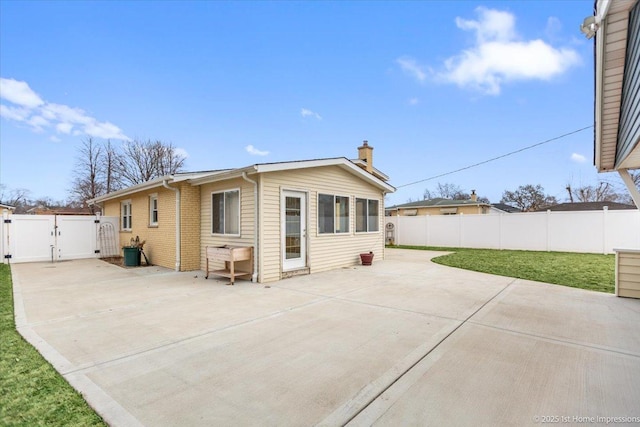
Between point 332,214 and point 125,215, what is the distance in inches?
386

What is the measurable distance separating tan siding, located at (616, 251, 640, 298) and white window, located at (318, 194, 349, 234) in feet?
20.9

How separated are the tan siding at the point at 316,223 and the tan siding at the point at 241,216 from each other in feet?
1.51

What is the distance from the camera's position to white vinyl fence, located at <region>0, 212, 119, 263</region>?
11227 millimetres

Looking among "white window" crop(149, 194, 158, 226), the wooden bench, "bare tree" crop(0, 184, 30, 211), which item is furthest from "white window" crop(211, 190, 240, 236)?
"bare tree" crop(0, 184, 30, 211)

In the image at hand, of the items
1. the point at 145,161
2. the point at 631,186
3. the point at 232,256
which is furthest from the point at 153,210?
the point at 145,161

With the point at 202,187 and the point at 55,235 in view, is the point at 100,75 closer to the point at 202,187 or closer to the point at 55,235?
the point at 55,235

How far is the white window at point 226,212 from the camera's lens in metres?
8.16

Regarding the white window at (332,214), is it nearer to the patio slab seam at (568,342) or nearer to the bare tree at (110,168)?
the patio slab seam at (568,342)

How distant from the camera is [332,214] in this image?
938 cm

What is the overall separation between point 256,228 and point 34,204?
38.5 m

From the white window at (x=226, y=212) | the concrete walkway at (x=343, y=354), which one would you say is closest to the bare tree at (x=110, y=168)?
the white window at (x=226, y=212)

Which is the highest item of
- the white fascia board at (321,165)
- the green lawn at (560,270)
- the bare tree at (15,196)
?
the bare tree at (15,196)

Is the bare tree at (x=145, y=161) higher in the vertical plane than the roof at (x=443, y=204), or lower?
higher

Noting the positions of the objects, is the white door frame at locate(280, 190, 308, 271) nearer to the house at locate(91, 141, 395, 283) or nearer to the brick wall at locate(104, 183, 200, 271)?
the house at locate(91, 141, 395, 283)
